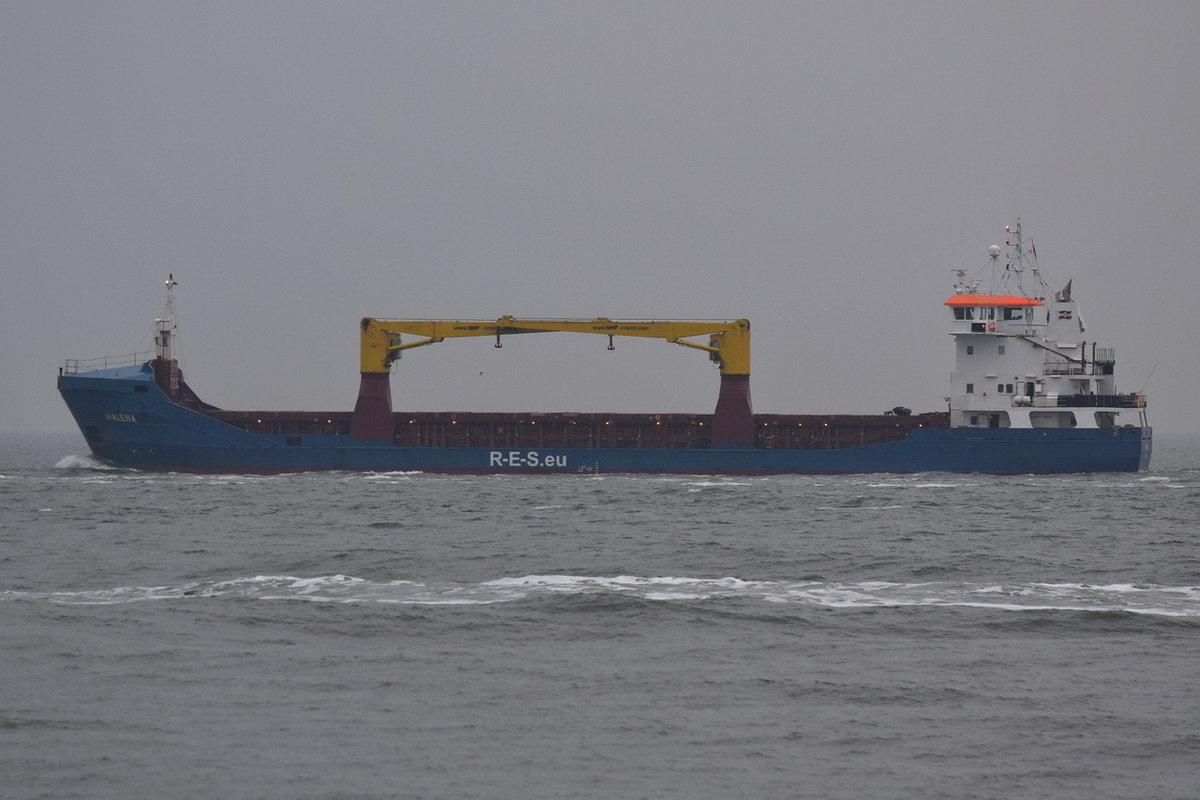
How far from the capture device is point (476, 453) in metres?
56.2

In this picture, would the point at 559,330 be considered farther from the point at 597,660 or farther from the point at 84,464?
the point at 597,660

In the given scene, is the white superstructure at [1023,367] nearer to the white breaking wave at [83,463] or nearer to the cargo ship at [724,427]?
the cargo ship at [724,427]

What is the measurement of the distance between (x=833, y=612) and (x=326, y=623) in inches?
316

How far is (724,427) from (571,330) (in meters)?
7.57

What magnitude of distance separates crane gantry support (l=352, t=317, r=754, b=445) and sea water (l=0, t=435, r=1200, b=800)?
2096 cm

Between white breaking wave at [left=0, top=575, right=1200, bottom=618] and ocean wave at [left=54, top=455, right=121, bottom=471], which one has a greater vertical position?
ocean wave at [left=54, top=455, right=121, bottom=471]

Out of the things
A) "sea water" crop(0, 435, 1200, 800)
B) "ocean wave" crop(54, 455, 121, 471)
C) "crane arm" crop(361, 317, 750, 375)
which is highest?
"crane arm" crop(361, 317, 750, 375)

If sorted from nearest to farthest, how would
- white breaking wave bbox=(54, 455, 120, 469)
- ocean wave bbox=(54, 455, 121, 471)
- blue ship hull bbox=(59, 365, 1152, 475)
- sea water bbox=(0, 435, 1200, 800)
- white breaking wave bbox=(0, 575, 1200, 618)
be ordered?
sea water bbox=(0, 435, 1200, 800) → white breaking wave bbox=(0, 575, 1200, 618) → blue ship hull bbox=(59, 365, 1152, 475) → ocean wave bbox=(54, 455, 121, 471) → white breaking wave bbox=(54, 455, 120, 469)

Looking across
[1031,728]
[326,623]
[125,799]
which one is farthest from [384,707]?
[1031,728]

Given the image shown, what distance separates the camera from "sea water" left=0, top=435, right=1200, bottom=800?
46.5 ft

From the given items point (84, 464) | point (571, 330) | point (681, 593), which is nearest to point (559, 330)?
point (571, 330)

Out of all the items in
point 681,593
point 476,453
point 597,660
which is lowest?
point 597,660

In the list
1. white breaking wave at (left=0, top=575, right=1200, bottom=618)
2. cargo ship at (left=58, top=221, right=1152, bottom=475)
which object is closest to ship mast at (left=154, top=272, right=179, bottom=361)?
cargo ship at (left=58, top=221, right=1152, bottom=475)

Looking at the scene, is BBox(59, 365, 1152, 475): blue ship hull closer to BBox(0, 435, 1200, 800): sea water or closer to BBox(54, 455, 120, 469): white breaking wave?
BBox(54, 455, 120, 469): white breaking wave
